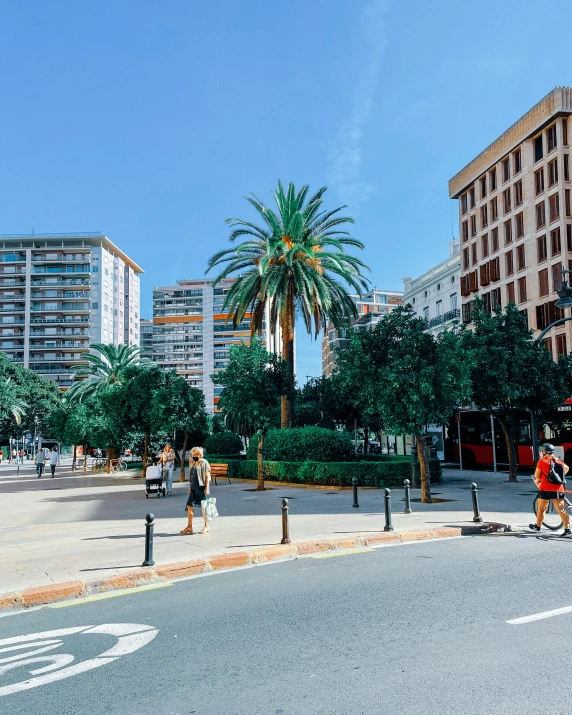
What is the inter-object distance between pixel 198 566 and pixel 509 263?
47.1 m

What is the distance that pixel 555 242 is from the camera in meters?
45.2

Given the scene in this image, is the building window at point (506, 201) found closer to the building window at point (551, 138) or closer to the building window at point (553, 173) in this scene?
the building window at point (553, 173)

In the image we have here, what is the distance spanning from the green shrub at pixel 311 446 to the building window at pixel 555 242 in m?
28.4

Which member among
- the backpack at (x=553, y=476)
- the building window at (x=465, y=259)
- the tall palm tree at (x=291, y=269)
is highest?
the building window at (x=465, y=259)

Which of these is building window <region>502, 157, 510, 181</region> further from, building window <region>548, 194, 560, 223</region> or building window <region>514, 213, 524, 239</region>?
building window <region>548, 194, 560, 223</region>

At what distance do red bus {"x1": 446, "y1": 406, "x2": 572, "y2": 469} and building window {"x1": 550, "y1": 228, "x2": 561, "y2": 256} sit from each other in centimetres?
1927

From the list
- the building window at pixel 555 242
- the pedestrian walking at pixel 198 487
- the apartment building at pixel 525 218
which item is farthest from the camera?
the building window at pixel 555 242

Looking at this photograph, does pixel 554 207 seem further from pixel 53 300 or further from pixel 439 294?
pixel 53 300

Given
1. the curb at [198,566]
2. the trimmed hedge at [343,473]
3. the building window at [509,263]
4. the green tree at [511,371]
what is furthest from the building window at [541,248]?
the curb at [198,566]

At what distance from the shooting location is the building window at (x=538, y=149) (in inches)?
1857

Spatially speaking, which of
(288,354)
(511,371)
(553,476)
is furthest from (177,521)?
(288,354)

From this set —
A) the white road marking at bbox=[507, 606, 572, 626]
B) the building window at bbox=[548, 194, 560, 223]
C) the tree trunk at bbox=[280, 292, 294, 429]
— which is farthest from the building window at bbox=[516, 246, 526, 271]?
the white road marking at bbox=[507, 606, 572, 626]

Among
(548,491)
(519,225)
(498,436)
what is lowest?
(548,491)

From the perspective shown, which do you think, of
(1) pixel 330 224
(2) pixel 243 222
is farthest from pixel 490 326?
(2) pixel 243 222
